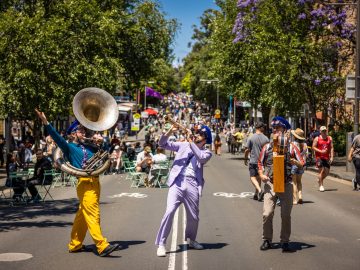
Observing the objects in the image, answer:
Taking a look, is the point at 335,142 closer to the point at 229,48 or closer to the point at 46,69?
the point at 229,48

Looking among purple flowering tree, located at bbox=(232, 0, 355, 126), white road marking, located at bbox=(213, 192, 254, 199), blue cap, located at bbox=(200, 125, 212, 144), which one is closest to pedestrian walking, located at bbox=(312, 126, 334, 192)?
white road marking, located at bbox=(213, 192, 254, 199)

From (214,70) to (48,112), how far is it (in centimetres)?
1567

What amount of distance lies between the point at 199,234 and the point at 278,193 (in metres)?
2.17

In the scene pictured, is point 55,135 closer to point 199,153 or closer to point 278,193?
point 199,153

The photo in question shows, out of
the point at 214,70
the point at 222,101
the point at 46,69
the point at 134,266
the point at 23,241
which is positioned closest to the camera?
the point at 134,266

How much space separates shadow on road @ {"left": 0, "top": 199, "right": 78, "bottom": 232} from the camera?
1255 cm

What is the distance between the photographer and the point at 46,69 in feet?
84.7

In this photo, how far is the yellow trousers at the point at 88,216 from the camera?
29.9ft

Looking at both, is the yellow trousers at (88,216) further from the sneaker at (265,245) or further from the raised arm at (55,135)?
the sneaker at (265,245)

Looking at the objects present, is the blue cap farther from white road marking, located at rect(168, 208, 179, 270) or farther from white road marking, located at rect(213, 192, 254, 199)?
white road marking, located at rect(213, 192, 254, 199)

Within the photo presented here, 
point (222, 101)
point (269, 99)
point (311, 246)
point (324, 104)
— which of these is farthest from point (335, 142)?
point (222, 101)

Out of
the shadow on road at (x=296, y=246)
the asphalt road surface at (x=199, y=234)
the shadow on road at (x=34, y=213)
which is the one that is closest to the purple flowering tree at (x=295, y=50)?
the asphalt road surface at (x=199, y=234)

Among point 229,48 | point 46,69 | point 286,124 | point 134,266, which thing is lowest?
point 134,266

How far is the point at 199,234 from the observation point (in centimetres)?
1112
